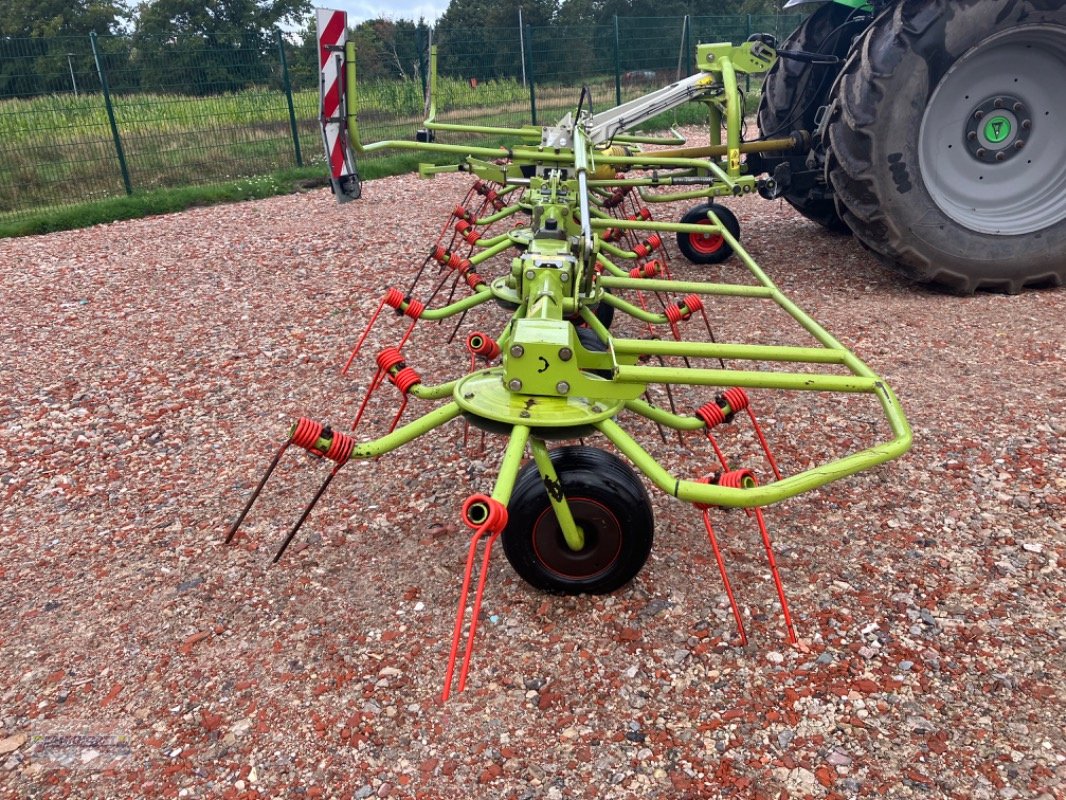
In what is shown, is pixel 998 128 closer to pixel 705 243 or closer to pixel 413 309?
pixel 705 243

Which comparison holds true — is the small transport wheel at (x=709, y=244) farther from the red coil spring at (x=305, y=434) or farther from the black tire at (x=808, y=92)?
the red coil spring at (x=305, y=434)

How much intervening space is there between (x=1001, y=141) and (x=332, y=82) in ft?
12.0

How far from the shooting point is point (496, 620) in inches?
85.8

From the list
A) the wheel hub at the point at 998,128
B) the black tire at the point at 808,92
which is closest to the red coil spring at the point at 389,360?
the wheel hub at the point at 998,128

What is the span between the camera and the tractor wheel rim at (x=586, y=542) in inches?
82.8

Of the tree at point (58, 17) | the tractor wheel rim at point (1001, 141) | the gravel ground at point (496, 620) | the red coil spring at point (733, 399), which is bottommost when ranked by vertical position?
the gravel ground at point (496, 620)

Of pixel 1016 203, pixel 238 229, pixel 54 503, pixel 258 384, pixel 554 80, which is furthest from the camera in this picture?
pixel 554 80

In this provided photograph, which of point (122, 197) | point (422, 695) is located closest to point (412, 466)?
point (422, 695)

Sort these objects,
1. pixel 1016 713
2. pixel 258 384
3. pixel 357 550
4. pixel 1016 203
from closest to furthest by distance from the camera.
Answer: pixel 1016 713 < pixel 357 550 < pixel 258 384 < pixel 1016 203

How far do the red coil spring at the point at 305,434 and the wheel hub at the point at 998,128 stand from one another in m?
4.06

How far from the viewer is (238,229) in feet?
23.5

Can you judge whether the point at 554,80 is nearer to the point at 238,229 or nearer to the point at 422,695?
the point at 238,229

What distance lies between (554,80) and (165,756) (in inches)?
514

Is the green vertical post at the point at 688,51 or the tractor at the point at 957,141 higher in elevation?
the green vertical post at the point at 688,51
